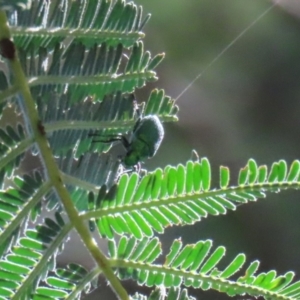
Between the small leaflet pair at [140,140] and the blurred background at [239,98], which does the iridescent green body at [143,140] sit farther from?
the blurred background at [239,98]

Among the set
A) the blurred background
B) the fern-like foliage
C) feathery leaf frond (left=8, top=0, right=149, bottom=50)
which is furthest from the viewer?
the blurred background

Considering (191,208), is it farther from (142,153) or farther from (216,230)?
(216,230)

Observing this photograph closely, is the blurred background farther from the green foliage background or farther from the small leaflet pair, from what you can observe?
the small leaflet pair

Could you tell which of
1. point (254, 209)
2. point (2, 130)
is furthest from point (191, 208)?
point (254, 209)

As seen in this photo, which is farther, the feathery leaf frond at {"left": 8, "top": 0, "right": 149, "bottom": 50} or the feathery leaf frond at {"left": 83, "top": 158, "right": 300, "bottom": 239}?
the feathery leaf frond at {"left": 8, "top": 0, "right": 149, "bottom": 50}

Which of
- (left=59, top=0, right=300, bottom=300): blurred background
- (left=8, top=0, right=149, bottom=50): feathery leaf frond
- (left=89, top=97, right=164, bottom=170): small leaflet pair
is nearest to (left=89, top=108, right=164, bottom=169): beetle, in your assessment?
(left=89, top=97, right=164, bottom=170): small leaflet pair

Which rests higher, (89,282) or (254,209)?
(254,209)
